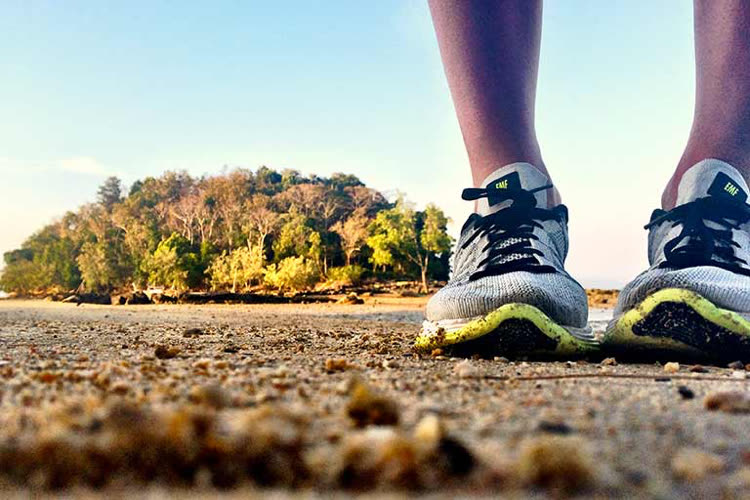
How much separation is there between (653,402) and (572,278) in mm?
915

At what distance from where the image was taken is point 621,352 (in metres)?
1.45

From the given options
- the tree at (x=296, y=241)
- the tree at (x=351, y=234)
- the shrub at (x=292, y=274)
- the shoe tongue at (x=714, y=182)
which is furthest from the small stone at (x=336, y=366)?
the tree at (x=351, y=234)

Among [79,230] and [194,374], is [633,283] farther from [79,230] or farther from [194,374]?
[79,230]

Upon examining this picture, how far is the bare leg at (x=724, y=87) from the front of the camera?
5.57 feet

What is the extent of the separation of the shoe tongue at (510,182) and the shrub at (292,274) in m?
12.7

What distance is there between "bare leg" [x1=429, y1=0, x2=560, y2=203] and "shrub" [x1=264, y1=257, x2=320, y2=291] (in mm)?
12667

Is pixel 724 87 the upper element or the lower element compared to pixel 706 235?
upper

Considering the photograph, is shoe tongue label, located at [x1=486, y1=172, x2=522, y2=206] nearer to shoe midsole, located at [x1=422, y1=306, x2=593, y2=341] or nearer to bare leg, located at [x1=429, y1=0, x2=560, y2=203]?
bare leg, located at [x1=429, y1=0, x2=560, y2=203]

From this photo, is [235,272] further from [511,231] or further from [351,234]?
[511,231]

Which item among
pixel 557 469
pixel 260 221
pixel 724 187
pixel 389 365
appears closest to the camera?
pixel 557 469

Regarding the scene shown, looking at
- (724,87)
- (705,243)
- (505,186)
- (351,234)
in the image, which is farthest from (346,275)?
(705,243)

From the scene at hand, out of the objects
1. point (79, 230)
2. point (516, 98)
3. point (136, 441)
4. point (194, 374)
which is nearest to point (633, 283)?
point (516, 98)

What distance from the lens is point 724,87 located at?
172cm

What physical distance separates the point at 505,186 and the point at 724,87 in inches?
27.9
